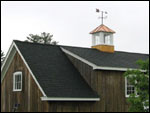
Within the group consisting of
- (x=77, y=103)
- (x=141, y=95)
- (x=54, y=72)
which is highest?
(x=54, y=72)

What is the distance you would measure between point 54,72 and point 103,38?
6445mm

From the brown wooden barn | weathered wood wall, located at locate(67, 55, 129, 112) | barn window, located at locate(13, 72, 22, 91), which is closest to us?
the brown wooden barn

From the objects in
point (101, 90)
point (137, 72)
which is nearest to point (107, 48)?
point (101, 90)

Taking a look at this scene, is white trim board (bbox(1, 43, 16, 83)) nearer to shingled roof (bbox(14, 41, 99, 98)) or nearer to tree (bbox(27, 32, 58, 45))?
shingled roof (bbox(14, 41, 99, 98))

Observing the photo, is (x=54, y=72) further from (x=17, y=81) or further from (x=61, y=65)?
(x=17, y=81)

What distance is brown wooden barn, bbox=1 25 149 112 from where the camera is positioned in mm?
18156

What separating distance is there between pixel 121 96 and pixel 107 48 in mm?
5179

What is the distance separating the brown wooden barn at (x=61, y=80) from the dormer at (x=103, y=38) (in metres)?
1.66

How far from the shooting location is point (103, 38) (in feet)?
81.4

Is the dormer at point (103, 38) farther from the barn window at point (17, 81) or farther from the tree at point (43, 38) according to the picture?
the tree at point (43, 38)

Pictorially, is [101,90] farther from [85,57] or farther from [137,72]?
[137,72]

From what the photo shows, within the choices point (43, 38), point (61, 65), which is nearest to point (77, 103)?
A: point (61, 65)

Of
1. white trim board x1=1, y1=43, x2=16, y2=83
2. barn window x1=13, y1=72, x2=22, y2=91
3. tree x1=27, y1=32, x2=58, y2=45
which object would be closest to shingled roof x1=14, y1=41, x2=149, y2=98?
white trim board x1=1, y1=43, x2=16, y2=83

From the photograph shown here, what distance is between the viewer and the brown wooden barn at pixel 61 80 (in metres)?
18.2
